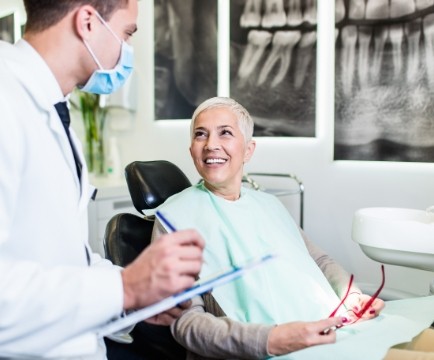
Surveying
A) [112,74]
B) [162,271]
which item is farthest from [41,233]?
[112,74]

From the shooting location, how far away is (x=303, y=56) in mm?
2750

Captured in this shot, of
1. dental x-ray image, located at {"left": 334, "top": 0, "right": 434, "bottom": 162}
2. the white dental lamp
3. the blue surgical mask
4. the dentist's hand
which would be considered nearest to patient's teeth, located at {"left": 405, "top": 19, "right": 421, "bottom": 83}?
dental x-ray image, located at {"left": 334, "top": 0, "right": 434, "bottom": 162}

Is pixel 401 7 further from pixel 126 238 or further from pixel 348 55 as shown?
pixel 126 238

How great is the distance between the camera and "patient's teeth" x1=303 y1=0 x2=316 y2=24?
2.71 m

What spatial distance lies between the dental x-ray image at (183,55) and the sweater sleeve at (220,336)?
6.68ft

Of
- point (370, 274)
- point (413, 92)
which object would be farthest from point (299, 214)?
point (413, 92)

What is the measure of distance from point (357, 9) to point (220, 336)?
1.95 m

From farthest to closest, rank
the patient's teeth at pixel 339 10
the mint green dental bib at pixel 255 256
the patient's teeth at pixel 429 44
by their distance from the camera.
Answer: the patient's teeth at pixel 339 10
the patient's teeth at pixel 429 44
the mint green dental bib at pixel 255 256

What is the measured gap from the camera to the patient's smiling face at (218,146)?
1.69 metres

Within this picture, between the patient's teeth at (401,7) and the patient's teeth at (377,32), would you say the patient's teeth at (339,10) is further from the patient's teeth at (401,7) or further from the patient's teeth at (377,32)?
the patient's teeth at (401,7)

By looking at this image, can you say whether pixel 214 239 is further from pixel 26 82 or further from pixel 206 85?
pixel 206 85

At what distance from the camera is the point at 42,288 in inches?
28.3

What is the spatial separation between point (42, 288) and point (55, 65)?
0.44m

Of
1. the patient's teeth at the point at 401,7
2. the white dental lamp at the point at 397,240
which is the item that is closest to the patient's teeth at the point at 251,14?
the patient's teeth at the point at 401,7
